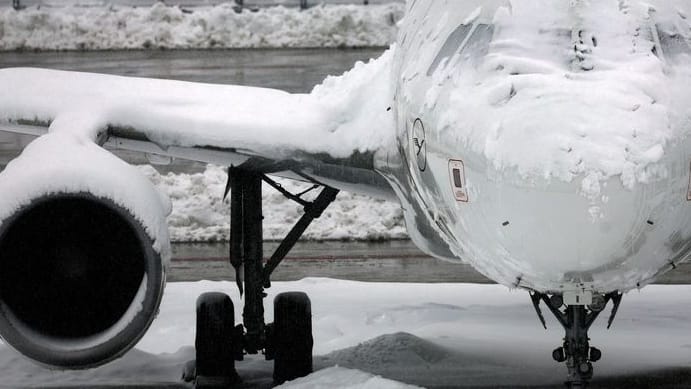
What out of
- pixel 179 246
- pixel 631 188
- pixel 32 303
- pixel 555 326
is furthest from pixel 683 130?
pixel 179 246

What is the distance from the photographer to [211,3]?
82.6 ft

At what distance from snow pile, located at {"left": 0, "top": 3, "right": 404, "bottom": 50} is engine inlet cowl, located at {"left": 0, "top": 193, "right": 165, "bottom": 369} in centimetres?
1716

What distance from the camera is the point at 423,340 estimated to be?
9516 mm

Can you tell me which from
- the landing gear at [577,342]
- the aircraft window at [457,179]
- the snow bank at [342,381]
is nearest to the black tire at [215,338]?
the snow bank at [342,381]

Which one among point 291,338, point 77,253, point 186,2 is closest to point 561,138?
point 77,253

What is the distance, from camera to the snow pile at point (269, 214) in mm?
15430

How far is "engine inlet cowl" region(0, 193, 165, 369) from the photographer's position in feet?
20.6

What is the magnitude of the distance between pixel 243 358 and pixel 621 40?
454cm

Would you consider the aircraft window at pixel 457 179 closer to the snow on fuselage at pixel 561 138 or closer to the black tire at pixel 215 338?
the snow on fuselage at pixel 561 138

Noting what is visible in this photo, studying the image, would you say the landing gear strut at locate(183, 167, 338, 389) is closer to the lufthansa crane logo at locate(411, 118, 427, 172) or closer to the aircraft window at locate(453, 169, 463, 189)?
the lufthansa crane logo at locate(411, 118, 427, 172)

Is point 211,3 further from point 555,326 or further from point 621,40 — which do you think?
point 621,40

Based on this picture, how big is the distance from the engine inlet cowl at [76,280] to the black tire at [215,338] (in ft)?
5.12

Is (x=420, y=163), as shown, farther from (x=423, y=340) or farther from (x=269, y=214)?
(x=269, y=214)

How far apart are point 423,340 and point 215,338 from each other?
5.95ft
